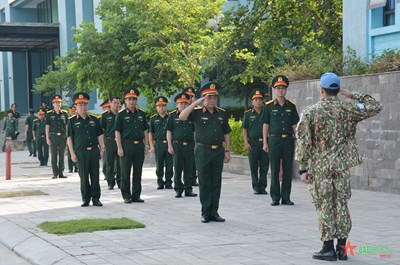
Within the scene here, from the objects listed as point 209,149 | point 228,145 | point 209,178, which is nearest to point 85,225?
point 209,178

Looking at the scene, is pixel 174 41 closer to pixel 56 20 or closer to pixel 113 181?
pixel 113 181

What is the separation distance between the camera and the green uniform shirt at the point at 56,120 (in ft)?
71.4

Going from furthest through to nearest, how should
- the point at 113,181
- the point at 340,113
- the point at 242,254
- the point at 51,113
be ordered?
the point at 51,113 < the point at 113,181 < the point at 242,254 < the point at 340,113

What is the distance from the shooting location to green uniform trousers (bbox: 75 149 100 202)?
1423cm

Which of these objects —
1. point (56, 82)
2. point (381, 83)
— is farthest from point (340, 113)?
point (56, 82)

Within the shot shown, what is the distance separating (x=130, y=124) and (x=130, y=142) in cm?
33

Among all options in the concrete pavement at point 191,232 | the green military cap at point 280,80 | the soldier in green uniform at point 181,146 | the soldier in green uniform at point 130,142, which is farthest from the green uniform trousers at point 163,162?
the green military cap at point 280,80

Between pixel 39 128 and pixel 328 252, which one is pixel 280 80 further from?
pixel 39 128

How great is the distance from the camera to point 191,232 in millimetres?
10906

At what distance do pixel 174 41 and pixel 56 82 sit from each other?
1479 cm

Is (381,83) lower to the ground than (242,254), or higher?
higher

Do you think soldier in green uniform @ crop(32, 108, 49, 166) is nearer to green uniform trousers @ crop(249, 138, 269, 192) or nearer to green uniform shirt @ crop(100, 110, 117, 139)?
green uniform shirt @ crop(100, 110, 117, 139)

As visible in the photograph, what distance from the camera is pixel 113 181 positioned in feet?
58.3

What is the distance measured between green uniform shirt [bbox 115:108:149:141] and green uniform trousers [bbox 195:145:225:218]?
9.54 ft
